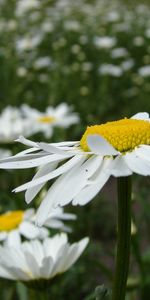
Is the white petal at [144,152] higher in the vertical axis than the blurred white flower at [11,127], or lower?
lower

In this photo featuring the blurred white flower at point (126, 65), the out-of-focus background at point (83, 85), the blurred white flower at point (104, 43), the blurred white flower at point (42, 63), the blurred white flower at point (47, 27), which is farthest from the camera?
the blurred white flower at point (47, 27)

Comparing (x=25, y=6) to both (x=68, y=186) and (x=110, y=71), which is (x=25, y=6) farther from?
(x=68, y=186)

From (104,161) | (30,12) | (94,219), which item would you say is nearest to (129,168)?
(104,161)

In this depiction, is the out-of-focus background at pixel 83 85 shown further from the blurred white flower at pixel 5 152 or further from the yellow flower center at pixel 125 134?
the yellow flower center at pixel 125 134

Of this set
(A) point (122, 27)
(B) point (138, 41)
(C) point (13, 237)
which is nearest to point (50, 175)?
(C) point (13, 237)

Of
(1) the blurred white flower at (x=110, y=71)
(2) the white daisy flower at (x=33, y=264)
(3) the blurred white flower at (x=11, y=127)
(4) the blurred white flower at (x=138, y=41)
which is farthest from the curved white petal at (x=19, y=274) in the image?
(4) the blurred white flower at (x=138, y=41)

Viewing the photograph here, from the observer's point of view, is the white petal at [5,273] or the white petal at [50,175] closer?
the white petal at [50,175]
